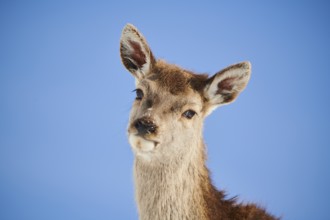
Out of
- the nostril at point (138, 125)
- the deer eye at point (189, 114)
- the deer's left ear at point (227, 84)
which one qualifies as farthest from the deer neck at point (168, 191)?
the deer's left ear at point (227, 84)

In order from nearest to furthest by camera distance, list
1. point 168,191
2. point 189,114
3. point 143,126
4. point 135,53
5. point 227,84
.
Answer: point 143,126 → point 168,191 → point 189,114 → point 227,84 → point 135,53

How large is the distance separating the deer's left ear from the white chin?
128 centimetres

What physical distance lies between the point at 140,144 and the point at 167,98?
2.63 ft

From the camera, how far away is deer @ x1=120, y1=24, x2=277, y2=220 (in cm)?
571

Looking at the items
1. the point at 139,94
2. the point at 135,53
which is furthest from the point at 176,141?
the point at 135,53

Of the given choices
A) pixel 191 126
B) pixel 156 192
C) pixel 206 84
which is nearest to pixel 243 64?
pixel 206 84

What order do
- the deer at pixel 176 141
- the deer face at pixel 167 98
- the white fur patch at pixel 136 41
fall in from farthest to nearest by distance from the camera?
the white fur patch at pixel 136 41 → the deer at pixel 176 141 → the deer face at pixel 167 98

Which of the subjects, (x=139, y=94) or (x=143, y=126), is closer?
(x=143, y=126)

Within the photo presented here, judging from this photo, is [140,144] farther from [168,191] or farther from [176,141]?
[168,191]

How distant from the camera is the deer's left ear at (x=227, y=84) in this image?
623 cm

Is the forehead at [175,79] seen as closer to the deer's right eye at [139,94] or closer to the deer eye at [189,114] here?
the deer's right eye at [139,94]

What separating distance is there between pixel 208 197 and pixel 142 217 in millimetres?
874

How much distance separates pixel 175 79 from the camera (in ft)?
20.4

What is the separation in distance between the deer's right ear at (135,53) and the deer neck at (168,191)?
1.42 metres
